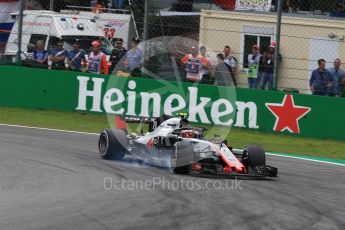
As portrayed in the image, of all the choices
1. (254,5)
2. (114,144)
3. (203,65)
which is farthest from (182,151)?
(254,5)

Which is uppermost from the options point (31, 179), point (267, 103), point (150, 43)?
point (150, 43)

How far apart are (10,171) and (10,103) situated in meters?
8.81

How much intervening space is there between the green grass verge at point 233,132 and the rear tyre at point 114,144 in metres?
3.61

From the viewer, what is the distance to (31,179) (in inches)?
366

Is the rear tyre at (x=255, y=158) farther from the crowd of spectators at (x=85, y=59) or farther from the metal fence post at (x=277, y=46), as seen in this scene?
the crowd of spectators at (x=85, y=59)

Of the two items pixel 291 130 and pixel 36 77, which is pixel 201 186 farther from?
pixel 36 77

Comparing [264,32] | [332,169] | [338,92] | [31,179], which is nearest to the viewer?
[31,179]

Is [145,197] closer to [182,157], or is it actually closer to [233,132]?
[182,157]

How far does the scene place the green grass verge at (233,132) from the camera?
14617 millimetres

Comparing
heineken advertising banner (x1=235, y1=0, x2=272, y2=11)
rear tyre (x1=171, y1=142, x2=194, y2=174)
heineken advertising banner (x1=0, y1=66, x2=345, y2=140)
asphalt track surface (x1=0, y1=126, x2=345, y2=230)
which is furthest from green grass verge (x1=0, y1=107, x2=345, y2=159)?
heineken advertising banner (x1=235, y1=0, x2=272, y2=11)

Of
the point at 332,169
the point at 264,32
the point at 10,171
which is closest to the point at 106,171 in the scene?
the point at 10,171

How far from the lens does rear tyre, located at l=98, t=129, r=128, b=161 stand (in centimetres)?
1135

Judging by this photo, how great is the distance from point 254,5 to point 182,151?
36.6 feet

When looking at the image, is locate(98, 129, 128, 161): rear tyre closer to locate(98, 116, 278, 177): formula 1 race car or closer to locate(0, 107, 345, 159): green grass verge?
locate(98, 116, 278, 177): formula 1 race car
